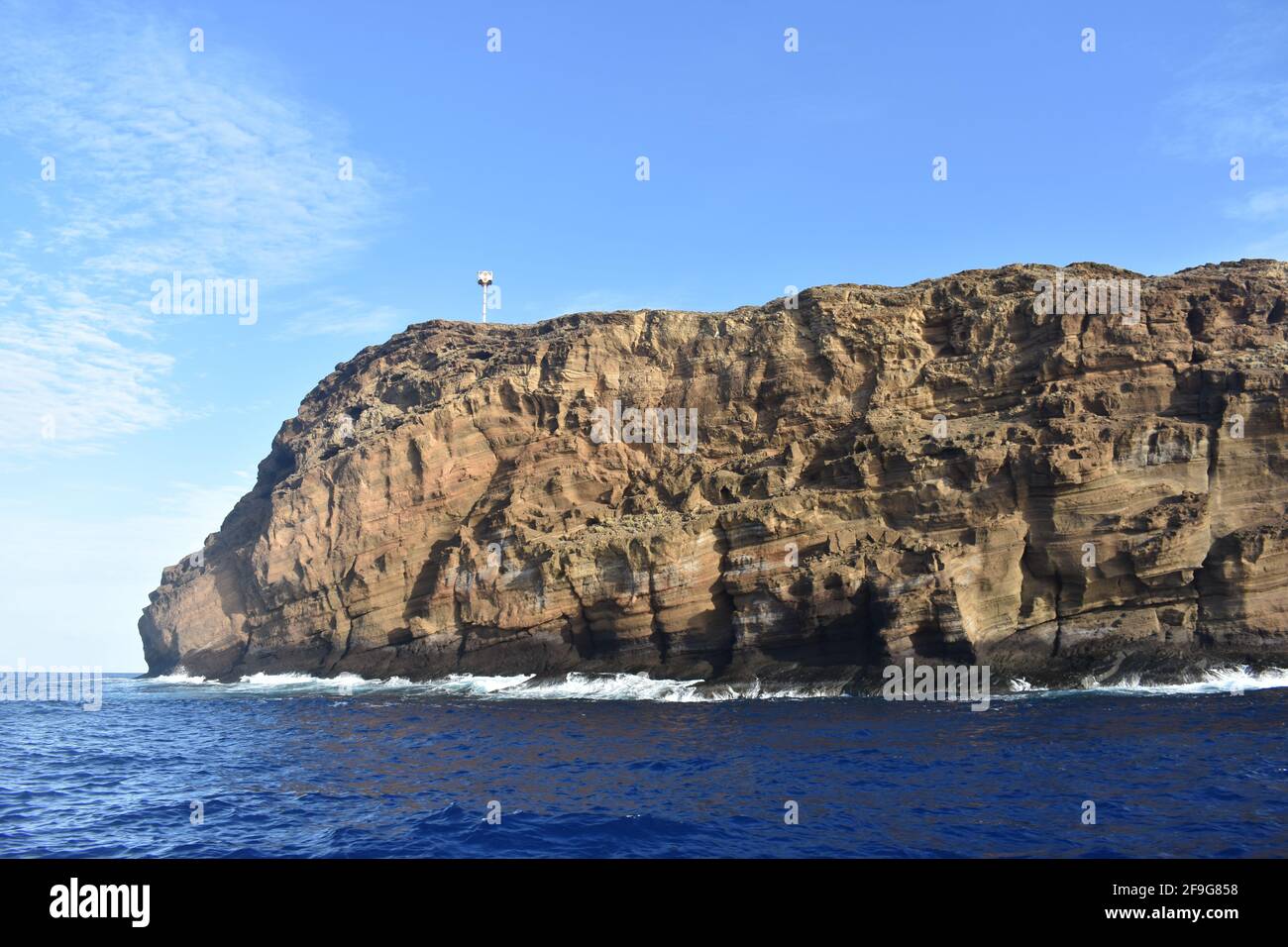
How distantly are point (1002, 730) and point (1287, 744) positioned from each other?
21.7ft

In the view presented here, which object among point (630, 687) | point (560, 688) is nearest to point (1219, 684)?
point (630, 687)

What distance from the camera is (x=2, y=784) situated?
21922 millimetres

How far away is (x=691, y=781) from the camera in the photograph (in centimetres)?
2033

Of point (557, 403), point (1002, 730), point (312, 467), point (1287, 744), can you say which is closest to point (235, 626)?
point (312, 467)

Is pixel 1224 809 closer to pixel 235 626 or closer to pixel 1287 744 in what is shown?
pixel 1287 744

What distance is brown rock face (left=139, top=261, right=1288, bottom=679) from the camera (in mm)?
37281

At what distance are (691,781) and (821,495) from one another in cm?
2511

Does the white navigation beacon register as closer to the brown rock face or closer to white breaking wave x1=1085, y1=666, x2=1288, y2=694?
the brown rock face

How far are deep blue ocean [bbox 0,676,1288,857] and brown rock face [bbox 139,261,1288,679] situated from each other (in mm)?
5097
